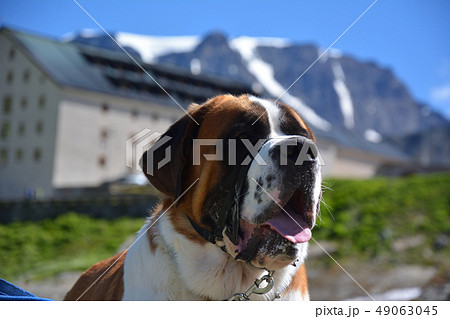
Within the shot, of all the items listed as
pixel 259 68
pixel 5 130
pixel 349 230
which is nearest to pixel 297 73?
pixel 259 68

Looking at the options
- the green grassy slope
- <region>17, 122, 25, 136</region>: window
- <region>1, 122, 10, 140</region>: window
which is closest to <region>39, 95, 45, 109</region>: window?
<region>17, 122, 25, 136</region>: window

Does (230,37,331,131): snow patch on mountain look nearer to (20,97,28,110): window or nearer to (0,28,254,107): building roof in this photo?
(0,28,254,107): building roof

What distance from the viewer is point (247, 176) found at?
2885mm

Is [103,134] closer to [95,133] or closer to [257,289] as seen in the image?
[95,133]

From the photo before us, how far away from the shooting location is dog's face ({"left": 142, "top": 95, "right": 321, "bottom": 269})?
2760mm

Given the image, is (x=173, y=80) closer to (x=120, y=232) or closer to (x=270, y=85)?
(x=120, y=232)

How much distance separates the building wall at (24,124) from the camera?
33.8 metres

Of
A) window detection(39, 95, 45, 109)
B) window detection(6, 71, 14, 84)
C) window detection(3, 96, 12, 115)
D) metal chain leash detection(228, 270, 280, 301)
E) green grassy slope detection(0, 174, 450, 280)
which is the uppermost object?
window detection(6, 71, 14, 84)

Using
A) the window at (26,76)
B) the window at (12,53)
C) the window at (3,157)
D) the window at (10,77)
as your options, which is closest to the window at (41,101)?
the window at (26,76)

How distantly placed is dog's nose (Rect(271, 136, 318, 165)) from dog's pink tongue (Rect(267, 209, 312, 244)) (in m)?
0.31

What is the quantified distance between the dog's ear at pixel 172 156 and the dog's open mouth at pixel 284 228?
20.9 inches

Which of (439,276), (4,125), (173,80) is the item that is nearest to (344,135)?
(173,80)
